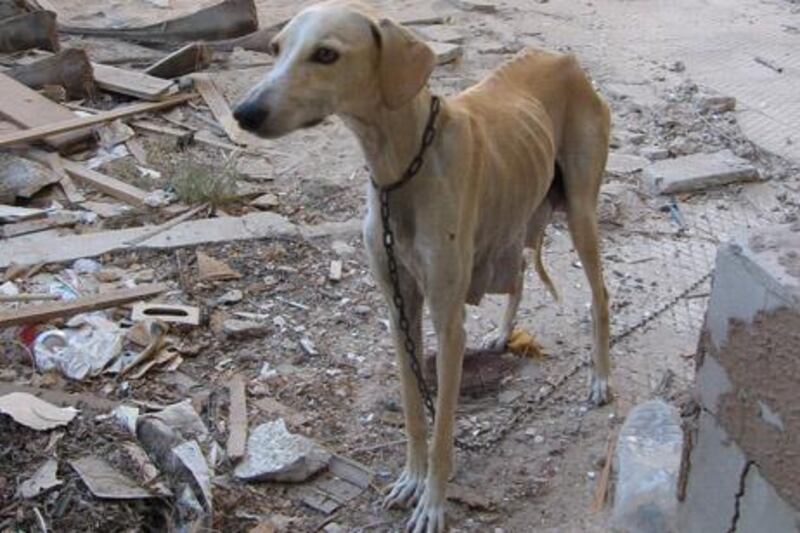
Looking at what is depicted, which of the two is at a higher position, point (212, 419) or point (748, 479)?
point (748, 479)

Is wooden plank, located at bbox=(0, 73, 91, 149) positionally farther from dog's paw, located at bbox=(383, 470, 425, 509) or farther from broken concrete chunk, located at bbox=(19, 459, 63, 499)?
dog's paw, located at bbox=(383, 470, 425, 509)

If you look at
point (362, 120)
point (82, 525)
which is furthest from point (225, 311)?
point (362, 120)

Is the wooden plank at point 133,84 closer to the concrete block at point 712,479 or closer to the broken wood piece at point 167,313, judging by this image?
the broken wood piece at point 167,313

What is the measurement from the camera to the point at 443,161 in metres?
3.92

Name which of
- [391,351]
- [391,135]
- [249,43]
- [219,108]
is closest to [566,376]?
[391,351]

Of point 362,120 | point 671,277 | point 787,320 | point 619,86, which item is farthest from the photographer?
point 619,86

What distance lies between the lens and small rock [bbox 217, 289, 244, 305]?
5879 mm

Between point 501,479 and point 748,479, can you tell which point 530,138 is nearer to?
point 501,479

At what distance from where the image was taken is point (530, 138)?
454 centimetres

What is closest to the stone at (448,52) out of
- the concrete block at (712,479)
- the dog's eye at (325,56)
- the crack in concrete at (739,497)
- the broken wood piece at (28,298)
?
the broken wood piece at (28,298)

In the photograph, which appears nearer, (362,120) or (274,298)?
(362,120)

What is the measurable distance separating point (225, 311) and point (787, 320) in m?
3.51

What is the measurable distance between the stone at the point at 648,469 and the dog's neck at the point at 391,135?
1418 mm

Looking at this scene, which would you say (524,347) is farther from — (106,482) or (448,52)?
(448,52)
